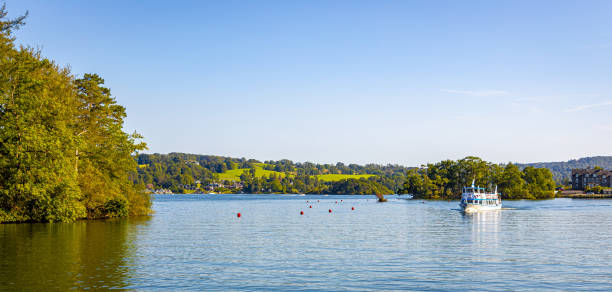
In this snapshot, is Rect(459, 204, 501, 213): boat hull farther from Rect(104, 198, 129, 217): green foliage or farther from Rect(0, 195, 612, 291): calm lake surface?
Rect(104, 198, 129, 217): green foliage

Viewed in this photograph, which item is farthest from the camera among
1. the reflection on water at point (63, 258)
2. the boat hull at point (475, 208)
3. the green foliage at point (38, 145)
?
the boat hull at point (475, 208)

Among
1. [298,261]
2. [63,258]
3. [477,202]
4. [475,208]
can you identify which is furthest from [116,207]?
[477,202]

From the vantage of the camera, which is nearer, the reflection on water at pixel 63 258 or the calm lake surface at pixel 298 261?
the reflection on water at pixel 63 258

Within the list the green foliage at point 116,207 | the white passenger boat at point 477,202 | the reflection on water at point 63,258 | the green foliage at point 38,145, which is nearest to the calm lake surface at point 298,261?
the reflection on water at point 63,258

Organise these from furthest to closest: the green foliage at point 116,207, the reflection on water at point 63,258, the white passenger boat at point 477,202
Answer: the white passenger boat at point 477,202 → the green foliage at point 116,207 → the reflection on water at point 63,258

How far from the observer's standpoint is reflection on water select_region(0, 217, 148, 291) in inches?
1048

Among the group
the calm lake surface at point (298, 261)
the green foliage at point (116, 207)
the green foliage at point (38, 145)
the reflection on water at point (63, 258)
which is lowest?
the calm lake surface at point (298, 261)

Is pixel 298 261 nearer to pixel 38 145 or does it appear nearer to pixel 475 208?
pixel 38 145

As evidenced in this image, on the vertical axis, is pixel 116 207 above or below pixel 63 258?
above

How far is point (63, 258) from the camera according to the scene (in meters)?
34.8

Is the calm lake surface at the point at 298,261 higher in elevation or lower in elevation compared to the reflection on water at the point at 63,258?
lower

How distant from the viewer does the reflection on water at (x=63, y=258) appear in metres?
26.6

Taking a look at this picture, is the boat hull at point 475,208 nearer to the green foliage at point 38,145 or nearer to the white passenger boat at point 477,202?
the white passenger boat at point 477,202

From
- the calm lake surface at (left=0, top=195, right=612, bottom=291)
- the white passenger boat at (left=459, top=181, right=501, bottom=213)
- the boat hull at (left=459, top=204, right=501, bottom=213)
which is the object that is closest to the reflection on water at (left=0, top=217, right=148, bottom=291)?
the calm lake surface at (left=0, top=195, right=612, bottom=291)
